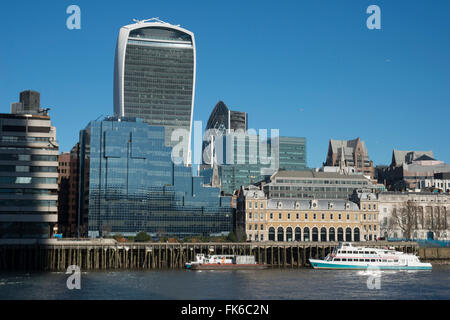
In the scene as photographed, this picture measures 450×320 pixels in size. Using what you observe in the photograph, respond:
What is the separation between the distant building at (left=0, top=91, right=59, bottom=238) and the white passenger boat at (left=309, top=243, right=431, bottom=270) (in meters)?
58.3

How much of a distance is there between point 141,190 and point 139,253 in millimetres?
37584

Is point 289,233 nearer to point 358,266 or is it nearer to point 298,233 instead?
point 298,233

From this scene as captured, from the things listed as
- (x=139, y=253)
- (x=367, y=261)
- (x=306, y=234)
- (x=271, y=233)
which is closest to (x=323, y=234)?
(x=306, y=234)

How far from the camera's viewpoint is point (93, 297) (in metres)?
78.1

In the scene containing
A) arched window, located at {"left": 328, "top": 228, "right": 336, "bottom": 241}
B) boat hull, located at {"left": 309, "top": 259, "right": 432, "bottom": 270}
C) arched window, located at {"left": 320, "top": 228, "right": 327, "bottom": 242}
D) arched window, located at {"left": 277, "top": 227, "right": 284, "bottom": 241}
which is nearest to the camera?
boat hull, located at {"left": 309, "top": 259, "right": 432, "bottom": 270}

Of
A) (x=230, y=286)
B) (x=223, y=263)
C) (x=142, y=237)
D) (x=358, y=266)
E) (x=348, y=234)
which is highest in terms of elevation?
(x=142, y=237)

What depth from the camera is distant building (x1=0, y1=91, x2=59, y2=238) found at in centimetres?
13550

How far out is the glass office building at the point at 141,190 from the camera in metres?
171

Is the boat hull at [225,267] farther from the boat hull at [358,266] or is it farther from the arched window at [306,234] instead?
the arched window at [306,234]

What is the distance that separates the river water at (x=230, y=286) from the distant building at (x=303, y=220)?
5330 cm

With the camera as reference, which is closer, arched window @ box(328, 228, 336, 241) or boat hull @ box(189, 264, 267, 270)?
boat hull @ box(189, 264, 267, 270)

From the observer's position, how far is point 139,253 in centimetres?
13925

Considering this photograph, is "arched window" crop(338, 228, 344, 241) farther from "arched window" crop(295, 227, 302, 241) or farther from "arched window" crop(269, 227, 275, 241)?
"arched window" crop(269, 227, 275, 241)

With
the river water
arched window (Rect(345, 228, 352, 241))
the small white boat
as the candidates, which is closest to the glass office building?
arched window (Rect(345, 228, 352, 241))
